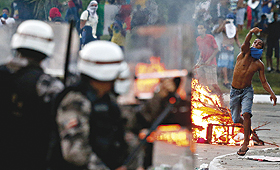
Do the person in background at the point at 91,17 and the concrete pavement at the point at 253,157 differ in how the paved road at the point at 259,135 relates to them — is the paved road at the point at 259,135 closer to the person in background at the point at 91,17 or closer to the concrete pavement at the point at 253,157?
the concrete pavement at the point at 253,157

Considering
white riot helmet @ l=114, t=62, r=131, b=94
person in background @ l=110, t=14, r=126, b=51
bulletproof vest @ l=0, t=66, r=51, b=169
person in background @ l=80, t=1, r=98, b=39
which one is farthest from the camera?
person in background @ l=80, t=1, r=98, b=39

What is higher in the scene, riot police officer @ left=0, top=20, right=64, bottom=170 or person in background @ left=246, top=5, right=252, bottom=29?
riot police officer @ left=0, top=20, right=64, bottom=170

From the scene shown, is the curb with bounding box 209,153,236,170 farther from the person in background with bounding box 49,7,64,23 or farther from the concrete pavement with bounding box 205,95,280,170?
the person in background with bounding box 49,7,64,23

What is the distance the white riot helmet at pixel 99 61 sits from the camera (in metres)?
3.09

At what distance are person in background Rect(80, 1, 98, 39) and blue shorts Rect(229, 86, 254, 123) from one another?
17.9ft

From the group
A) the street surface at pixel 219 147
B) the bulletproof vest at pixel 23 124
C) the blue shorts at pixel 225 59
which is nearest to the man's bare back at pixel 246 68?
the street surface at pixel 219 147

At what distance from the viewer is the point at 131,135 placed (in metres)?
3.57

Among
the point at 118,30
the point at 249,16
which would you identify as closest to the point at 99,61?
the point at 118,30

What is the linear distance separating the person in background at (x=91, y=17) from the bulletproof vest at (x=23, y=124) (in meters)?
8.62

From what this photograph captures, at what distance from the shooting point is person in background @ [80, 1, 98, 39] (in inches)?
473

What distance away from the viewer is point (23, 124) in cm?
323

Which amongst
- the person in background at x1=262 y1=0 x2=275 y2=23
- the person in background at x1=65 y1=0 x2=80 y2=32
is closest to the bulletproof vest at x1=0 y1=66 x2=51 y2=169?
the person in background at x1=65 y1=0 x2=80 y2=32

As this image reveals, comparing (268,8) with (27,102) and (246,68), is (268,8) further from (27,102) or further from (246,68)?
(27,102)

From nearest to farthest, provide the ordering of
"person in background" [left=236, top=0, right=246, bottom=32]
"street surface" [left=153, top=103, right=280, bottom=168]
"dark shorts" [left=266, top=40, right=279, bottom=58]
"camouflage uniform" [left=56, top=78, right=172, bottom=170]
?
"camouflage uniform" [left=56, top=78, right=172, bottom=170] → "street surface" [left=153, top=103, right=280, bottom=168] → "dark shorts" [left=266, top=40, right=279, bottom=58] → "person in background" [left=236, top=0, right=246, bottom=32]
